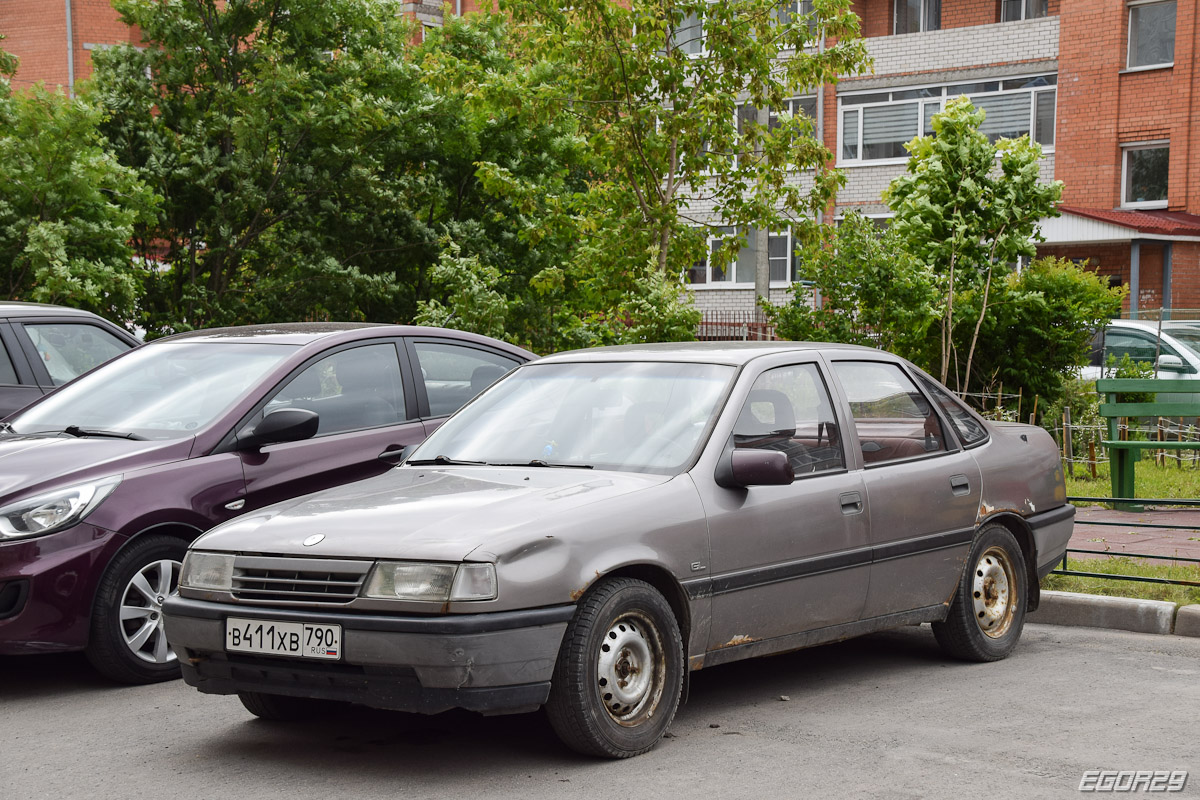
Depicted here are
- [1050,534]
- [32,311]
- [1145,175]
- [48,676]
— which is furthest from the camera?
[1145,175]

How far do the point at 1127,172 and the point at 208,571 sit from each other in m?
33.2

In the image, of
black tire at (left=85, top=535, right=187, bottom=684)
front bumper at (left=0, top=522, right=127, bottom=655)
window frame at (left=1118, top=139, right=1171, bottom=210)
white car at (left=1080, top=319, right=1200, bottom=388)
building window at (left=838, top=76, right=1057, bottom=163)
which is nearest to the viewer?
front bumper at (left=0, top=522, right=127, bottom=655)

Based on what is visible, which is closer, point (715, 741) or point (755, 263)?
point (715, 741)

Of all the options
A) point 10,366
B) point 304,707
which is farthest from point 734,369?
point 10,366

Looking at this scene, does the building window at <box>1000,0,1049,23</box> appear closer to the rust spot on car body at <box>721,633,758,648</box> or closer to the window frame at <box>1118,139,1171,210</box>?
the window frame at <box>1118,139,1171,210</box>

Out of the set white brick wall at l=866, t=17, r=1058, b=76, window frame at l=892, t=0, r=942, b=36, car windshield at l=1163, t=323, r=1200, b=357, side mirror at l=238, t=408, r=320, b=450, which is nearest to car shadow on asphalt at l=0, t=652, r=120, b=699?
side mirror at l=238, t=408, r=320, b=450

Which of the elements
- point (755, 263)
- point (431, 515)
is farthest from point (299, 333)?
point (755, 263)

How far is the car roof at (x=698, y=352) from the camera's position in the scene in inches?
248

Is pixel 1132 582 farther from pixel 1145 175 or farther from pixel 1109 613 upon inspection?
pixel 1145 175

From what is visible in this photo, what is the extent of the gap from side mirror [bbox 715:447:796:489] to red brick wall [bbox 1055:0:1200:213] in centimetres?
3101

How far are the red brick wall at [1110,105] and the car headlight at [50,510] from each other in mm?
31687

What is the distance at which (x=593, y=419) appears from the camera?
19.9 feet

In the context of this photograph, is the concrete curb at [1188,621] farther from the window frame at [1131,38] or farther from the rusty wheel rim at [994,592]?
the window frame at [1131,38]

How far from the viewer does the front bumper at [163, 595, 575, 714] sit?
15.6 ft
